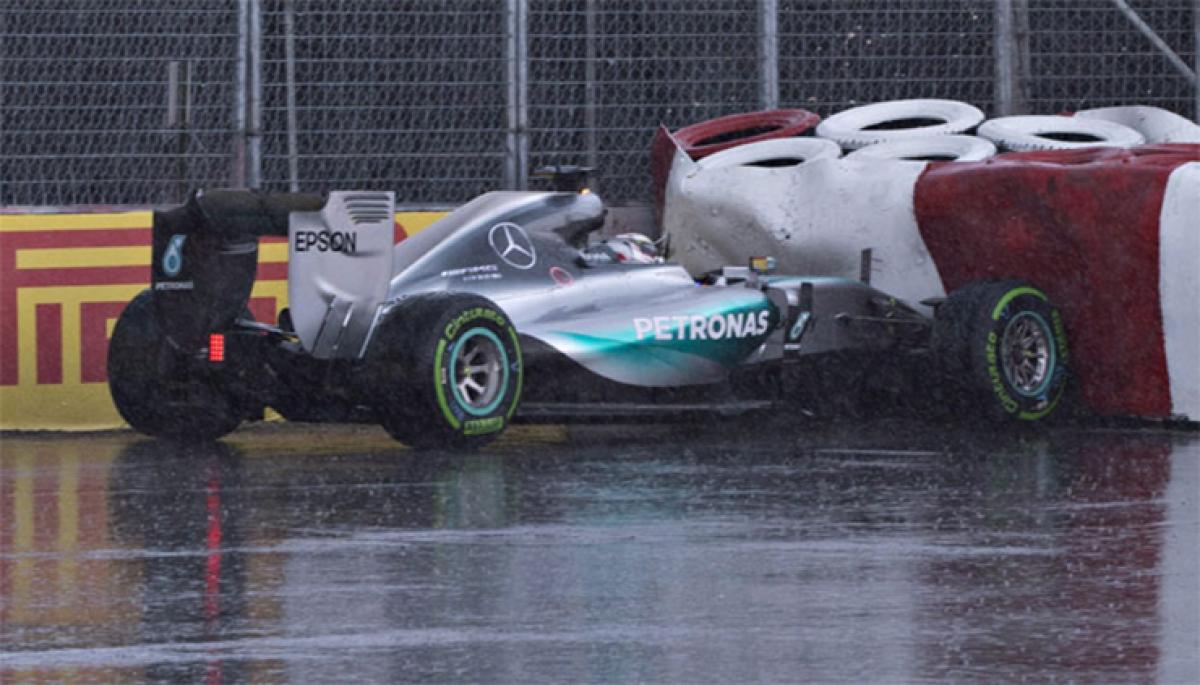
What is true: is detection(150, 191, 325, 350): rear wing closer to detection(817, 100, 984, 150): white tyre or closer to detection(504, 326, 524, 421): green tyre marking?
detection(504, 326, 524, 421): green tyre marking

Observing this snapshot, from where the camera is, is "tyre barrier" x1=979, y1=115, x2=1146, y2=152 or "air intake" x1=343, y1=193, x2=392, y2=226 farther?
"tyre barrier" x1=979, y1=115, x2=1146, y2=152

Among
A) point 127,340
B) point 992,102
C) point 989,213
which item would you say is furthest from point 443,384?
point 992,102

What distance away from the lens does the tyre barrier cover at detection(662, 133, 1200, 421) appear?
13.6m

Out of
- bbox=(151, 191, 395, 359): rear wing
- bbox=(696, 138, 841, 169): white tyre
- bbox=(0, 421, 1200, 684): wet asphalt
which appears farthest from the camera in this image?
bbox=(696, 138, 841, 169): white tyre

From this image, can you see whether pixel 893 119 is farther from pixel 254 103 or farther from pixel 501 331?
pixel 501 331

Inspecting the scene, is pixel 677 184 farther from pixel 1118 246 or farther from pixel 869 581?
pixel 869 581

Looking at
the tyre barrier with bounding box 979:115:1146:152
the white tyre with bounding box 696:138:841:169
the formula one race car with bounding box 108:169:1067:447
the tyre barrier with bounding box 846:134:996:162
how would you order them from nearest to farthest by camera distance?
the formula one race car with bounding box 108:169:1067:447, the tyre barrier with bounding box 846:134:996:162, the white tyre with bounding box 696:138:841:169, the tyre barrier with bounding box 979:115:1146:152

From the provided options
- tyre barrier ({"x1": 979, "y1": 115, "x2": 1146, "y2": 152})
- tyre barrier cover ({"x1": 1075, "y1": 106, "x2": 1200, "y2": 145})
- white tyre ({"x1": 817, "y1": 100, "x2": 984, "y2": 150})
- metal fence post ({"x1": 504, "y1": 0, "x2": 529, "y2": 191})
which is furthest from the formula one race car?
tyre barrier cover ({"x1": 1075, "y1": 106, "x2": 1200, "y2": 145})

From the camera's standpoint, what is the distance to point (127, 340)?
1312 cm

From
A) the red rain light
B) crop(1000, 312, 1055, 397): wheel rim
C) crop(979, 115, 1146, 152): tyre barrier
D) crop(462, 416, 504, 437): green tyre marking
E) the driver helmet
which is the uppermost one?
crop(979, 115, 1146, 152): tyre barrier

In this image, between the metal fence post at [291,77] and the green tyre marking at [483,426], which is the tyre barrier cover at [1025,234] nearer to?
the metal fence post at [291,77]

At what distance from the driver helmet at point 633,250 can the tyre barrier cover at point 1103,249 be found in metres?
1.76

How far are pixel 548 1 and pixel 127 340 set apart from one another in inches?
186

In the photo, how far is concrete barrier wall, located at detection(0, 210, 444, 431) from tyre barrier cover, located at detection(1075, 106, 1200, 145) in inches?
231
